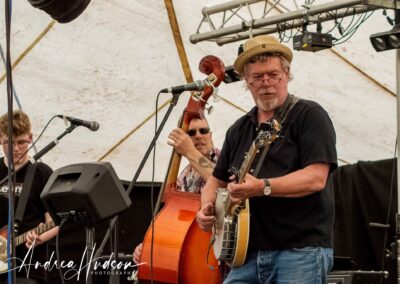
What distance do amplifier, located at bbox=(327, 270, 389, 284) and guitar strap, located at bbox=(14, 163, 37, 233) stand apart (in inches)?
93.6

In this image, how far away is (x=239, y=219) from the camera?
3680mm

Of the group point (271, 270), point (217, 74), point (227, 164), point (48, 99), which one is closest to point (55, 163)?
point (48, 99)

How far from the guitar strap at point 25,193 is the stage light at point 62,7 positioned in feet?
10.3

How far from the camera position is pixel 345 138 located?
747 centimetres

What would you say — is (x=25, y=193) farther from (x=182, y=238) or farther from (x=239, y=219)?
(x=239, y=219)

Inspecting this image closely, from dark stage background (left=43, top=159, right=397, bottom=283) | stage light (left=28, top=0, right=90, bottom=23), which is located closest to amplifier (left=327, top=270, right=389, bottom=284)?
dark stage background (left=43, top=159, right=397, bottom=283)

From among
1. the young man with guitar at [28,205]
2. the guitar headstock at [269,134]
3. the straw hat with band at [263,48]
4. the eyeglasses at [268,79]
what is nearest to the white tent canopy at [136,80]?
the young man with guitar at [28,205]

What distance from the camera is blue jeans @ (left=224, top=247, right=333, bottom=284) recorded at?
357cm

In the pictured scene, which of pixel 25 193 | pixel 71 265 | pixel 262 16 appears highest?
pixel 262 16

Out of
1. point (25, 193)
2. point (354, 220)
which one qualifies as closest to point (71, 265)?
point (25, 193)

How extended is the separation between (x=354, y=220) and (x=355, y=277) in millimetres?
1850

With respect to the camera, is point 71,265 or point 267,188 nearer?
point 267,188

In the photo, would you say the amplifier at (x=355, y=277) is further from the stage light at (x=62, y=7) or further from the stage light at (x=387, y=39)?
the stage light at (x=62, y=7)

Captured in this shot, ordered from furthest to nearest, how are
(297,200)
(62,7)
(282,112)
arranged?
(282,112), (297,200), (62,7)
